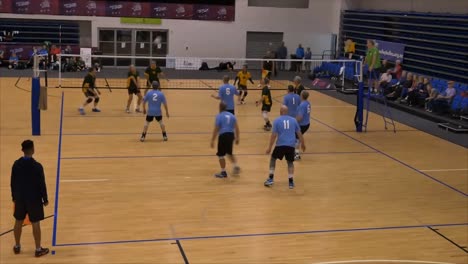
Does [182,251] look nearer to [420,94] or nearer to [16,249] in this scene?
[16,249]

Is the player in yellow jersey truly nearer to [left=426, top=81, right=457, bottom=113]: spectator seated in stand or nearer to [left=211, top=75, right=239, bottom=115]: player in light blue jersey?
[left=211, top=75, right=239, bottom=115]: player in light blue jersey

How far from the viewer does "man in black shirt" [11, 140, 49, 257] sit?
9.27m

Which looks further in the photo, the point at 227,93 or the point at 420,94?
the point at 420,94

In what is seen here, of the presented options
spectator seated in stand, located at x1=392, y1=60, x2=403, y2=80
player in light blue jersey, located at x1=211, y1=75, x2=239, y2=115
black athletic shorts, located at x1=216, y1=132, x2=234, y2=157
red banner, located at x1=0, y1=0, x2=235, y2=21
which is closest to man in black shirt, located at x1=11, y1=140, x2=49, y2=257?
black athletic shorts, located at x1=216, y1=132, x2=234, y2=157

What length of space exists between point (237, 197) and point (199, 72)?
25.1 metres

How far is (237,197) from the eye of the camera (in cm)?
1338

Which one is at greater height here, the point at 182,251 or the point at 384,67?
the point at 384,67

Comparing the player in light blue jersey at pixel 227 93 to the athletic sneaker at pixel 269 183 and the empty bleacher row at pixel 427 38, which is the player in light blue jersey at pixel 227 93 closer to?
the athletic sneaker at pixel 269 183

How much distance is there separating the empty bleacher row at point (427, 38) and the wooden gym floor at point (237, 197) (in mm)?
6824

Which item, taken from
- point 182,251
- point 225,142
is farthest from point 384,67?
point 182,251

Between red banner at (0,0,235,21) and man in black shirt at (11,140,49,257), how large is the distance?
3023 centimetres

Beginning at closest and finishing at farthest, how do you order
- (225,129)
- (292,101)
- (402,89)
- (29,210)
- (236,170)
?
(29,210), (225,129), (236,170), (292,101), (402,89)

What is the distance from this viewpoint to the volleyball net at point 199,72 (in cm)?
3156

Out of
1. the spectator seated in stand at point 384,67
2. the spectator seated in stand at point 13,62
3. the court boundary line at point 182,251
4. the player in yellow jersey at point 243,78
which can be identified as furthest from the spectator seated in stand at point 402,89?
the spectator seated in stand at point 13,62
